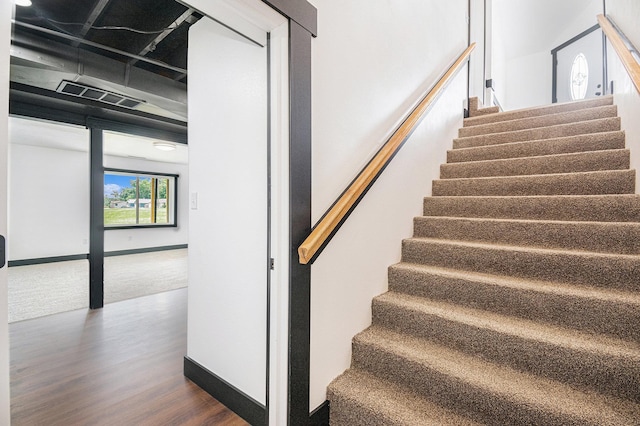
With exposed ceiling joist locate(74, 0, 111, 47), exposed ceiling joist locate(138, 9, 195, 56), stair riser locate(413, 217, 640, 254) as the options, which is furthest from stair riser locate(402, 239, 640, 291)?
exposed ceiling joist locate(74, 0, 111, 47)

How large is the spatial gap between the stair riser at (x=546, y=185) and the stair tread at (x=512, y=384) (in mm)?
1452

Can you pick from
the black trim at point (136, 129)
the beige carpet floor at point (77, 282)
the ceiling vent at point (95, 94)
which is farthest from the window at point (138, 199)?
the ceiling vent at point (95, 94)

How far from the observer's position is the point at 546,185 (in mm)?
2311

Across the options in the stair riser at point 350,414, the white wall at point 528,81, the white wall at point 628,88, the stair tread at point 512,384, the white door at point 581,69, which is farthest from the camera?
the white wall at point 528,81

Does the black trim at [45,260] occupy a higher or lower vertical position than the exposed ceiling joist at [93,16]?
lower

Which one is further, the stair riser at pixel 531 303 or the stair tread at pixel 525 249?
the stair tread at pixel 525 249

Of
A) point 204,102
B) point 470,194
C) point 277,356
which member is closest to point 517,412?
point 277,356

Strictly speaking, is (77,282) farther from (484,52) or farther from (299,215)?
(484,52)

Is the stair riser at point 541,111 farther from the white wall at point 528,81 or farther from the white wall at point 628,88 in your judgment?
the white wall at point 528,81

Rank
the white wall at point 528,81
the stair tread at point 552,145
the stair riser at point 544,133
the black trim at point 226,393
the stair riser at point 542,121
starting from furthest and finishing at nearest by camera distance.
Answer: the white wall at point 528,81 < the stair riser at point 542,121 < the stair riser at point 544,133 < the stair tread at point 552,145 < the black trim at point 226,393

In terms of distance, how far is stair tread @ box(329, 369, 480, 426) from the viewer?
1.39m

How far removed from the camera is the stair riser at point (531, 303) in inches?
56.3

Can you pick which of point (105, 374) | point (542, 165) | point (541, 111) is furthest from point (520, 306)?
point (105, 374)

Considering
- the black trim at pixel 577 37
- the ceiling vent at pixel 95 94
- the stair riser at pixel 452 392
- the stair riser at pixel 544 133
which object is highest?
the black trim at pixel 577 37
